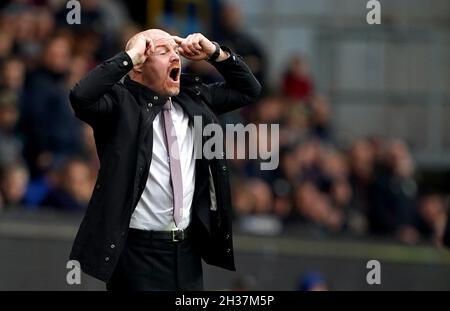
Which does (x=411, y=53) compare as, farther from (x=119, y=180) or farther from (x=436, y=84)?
(x=119, y=180)

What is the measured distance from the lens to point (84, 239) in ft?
26.9

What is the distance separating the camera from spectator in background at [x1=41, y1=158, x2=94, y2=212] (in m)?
13.4

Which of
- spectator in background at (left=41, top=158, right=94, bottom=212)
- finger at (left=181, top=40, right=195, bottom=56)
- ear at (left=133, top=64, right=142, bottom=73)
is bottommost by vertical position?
spectator in background at (left=41, top=158, right=94, bottom=212)

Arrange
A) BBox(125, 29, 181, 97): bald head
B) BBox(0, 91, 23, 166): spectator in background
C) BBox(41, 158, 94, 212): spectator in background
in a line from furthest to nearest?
BBox(0, 91, 23, 166): spectator in background → BBox(41, 158, 94, 212): spectator in background → BBox(125, 29, 181, 97): bald head

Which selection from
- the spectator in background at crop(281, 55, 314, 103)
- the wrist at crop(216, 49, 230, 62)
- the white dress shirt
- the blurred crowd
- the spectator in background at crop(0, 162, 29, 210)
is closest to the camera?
the white dress shirt

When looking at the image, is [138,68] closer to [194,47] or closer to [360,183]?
[194,47]

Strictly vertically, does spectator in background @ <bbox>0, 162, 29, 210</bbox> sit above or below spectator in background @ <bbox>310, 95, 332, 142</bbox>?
below

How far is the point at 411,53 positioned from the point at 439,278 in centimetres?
597

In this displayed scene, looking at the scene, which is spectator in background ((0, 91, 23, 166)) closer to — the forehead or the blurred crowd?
the blurred crowd

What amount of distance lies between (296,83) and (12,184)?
17.0 feet

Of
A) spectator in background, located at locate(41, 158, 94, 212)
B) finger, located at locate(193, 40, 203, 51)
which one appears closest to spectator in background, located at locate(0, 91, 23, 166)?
spectator in background, located at locate(41, 158, 94, 212)

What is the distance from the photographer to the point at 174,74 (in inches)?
328

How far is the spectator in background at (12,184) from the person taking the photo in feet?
43.4
